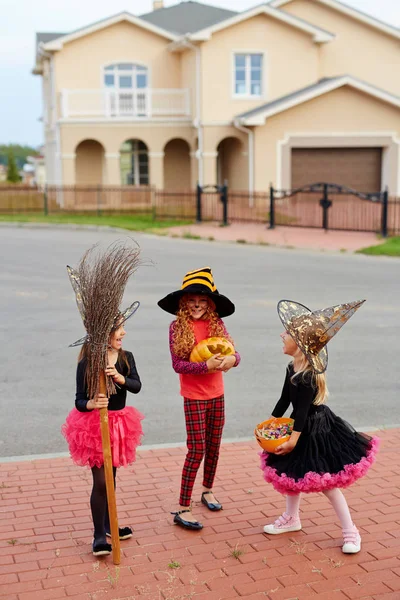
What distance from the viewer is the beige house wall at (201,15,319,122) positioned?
33.0m

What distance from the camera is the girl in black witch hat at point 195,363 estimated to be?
5.42 m

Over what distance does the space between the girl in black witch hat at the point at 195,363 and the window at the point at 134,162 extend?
32361mm

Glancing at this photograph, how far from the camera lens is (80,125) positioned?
3384cm

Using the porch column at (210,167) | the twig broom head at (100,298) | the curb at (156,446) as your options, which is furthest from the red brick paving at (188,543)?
the porch column at (210,167)

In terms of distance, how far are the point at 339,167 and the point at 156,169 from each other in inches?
304

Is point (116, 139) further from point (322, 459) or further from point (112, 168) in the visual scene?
point (322, 459)

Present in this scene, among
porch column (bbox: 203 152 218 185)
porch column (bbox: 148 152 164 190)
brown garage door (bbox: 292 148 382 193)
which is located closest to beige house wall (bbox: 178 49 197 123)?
porch column (bbox: 203 152 218 185)

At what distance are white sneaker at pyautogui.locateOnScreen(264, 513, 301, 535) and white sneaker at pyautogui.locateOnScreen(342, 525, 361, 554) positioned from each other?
0.39 metres

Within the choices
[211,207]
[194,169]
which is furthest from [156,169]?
[211,207]

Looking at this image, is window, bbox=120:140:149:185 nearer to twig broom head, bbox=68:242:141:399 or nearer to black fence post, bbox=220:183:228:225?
black fence post, bbox=220:183:228:225

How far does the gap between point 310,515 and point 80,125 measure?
3000cm

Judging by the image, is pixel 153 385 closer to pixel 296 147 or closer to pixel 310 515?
pixel 310 515

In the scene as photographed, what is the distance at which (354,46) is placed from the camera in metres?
35.7

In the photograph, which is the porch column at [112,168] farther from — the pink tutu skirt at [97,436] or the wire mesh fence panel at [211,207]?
the pink tutu skirt at [97,436]
